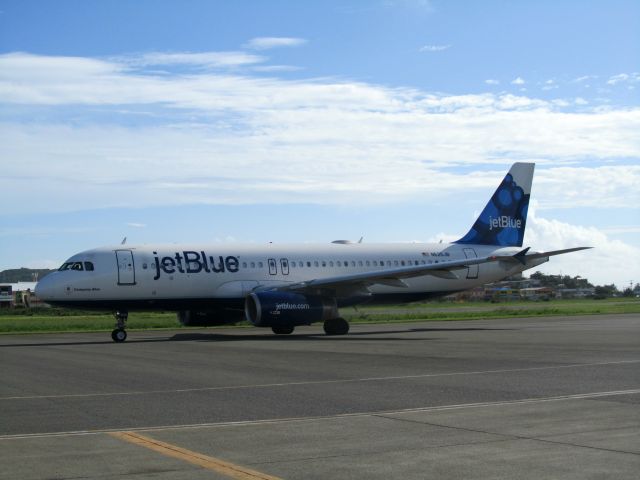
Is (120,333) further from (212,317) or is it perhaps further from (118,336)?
(212,317)

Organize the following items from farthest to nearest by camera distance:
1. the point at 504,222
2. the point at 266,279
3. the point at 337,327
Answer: the point at 504,222, the point at 266,279, the point at 337,327

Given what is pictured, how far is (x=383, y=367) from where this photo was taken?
19000mm

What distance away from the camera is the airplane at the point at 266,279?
33.3 meters

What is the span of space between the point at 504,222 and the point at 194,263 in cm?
1632

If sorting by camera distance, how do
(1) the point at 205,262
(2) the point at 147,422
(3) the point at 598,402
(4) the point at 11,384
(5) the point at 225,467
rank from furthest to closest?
1. (1) the point at 205,262
2. (4) the point at 11,384
3. (3) the point at 598,402
4. (2) the point at 147,422
5. (5) the point at 225,467

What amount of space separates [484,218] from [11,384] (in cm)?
3029

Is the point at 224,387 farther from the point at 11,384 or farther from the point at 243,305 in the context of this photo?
the point at 243,305

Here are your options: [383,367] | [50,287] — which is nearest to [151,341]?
[50,287]

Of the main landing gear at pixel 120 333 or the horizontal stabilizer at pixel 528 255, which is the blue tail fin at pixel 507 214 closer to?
the horizontal stabilizer at pixel 528 255

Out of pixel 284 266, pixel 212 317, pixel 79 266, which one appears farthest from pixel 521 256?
pixel 79 266

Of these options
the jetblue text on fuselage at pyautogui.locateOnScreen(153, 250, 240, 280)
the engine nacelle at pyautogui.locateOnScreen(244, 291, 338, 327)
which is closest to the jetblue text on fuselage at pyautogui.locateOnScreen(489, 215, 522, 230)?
the engine nacelle at pyautogui.locateOnScreen(244, 291, 338, 327)

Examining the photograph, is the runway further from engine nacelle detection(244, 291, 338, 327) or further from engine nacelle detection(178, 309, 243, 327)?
engine nacelle detection(178, 309, 243, 327)

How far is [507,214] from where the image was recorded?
145 feet

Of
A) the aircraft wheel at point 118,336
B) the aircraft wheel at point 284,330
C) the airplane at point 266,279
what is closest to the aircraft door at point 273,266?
the airplane at point 266,279
